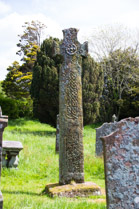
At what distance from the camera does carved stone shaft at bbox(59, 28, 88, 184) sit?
4977 mm

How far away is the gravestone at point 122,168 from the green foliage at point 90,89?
13.7 metres

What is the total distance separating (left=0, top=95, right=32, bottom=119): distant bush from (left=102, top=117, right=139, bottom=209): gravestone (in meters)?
16.9

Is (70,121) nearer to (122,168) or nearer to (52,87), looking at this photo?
(122,168)

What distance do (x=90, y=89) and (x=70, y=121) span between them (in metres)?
12.0

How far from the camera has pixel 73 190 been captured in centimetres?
475

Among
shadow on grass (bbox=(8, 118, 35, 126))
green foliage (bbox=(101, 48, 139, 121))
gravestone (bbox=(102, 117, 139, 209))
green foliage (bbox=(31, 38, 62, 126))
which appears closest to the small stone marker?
gravestone (bbox=(102, 117, 139, 209))

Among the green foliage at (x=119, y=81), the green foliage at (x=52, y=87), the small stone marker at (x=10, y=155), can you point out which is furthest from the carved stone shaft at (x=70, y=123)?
the green foliage at (x=119, y=81)

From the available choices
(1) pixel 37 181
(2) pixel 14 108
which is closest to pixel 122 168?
(1) pixel 37 181

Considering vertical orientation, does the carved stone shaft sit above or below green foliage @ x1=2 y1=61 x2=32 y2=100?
below

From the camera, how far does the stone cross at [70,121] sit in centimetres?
498

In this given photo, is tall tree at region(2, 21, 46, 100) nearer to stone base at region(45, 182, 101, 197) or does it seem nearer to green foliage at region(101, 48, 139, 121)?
green foliage at region(101, 48, 139, 121)

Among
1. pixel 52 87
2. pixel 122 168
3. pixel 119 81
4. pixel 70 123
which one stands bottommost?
pixel 122 168

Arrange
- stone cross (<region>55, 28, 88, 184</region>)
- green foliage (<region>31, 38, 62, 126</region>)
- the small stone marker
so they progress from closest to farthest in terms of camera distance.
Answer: stone cross (<region>55, 28, 88, 184</region>) < the small stone marker < green foliage (<region>31, 38, 62, 126</region>)

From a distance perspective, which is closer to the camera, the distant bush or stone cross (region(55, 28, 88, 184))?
stone cross (region(55, 28, 88, 184))
